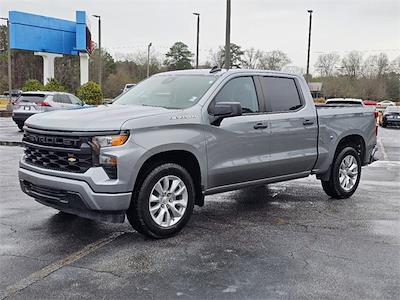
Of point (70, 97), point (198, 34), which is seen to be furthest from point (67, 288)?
point (198, 34)

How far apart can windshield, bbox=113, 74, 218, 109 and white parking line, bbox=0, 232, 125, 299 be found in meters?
1.72

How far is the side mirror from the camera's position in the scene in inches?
216

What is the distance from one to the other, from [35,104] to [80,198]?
14.7m

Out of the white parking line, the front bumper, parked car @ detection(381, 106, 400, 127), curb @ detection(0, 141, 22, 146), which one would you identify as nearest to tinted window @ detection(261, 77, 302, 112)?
the front bumper

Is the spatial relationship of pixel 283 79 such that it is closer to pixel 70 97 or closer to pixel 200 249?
pixel 200 249

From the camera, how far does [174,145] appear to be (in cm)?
522

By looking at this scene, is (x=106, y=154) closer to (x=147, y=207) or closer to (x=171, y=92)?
(x=147, y=207)

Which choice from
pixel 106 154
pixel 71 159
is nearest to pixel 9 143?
pixel 71 159

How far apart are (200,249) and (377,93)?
235 ft

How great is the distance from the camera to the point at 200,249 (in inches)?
193

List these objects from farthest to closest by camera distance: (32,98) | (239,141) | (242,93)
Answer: (32,98)
(242,93)
(239,141)

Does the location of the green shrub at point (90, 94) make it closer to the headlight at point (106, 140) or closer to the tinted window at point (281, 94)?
the tinted window at point (281, 94)

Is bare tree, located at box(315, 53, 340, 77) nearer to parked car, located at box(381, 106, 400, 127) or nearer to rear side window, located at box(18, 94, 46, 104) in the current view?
parked car, located at box(381, 106, 400, 127)

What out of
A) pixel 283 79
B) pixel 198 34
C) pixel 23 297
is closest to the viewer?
pixel 23 297
